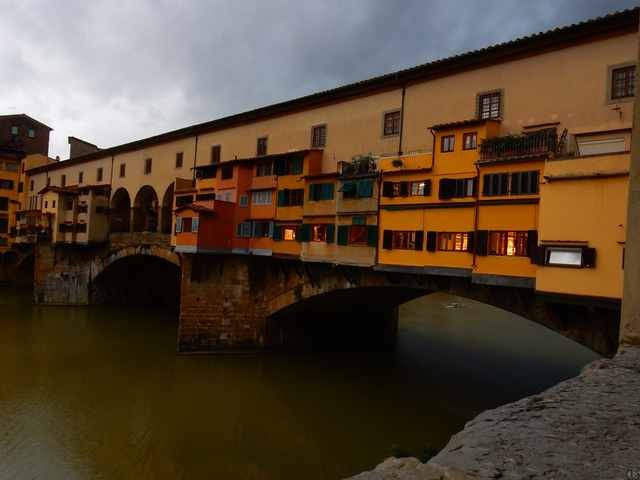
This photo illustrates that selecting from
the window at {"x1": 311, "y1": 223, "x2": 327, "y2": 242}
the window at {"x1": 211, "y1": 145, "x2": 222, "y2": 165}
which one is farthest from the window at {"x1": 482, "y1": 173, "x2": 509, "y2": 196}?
the window at {"x1": 211, "y1": 145, "x2": 222, "y2": 165}

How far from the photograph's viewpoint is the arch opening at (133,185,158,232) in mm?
35406

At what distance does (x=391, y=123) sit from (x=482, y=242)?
7553mm

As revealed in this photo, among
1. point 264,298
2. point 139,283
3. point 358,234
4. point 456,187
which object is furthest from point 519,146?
point 139,283

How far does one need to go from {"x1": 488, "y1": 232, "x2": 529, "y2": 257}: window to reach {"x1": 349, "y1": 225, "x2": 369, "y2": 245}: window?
549 centimetres

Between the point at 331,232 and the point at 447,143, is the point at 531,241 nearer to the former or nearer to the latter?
the point at 447,143

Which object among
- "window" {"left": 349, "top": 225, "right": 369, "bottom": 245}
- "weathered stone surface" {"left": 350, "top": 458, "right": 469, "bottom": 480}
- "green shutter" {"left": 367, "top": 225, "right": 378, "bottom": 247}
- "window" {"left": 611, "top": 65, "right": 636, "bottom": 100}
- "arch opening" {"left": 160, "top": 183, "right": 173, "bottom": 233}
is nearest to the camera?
"weathered stone surface" {"left": 350, "top": 458, "right": 469, "bottom": 480}

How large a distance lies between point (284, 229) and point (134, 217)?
19.5 m

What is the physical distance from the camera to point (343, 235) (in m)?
19.2

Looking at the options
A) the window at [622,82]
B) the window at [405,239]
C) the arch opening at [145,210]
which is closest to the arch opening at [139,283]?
the arch opening at [145,210]

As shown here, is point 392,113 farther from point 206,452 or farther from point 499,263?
point 206,452

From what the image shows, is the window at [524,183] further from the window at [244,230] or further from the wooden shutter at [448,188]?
the window at [244,230]

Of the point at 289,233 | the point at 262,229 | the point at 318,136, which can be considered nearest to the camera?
the point at 289,233

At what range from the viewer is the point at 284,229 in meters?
22.3

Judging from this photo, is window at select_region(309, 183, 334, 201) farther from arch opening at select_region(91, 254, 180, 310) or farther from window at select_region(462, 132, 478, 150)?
arch opening at select_region(91, 254, 180, 310)
